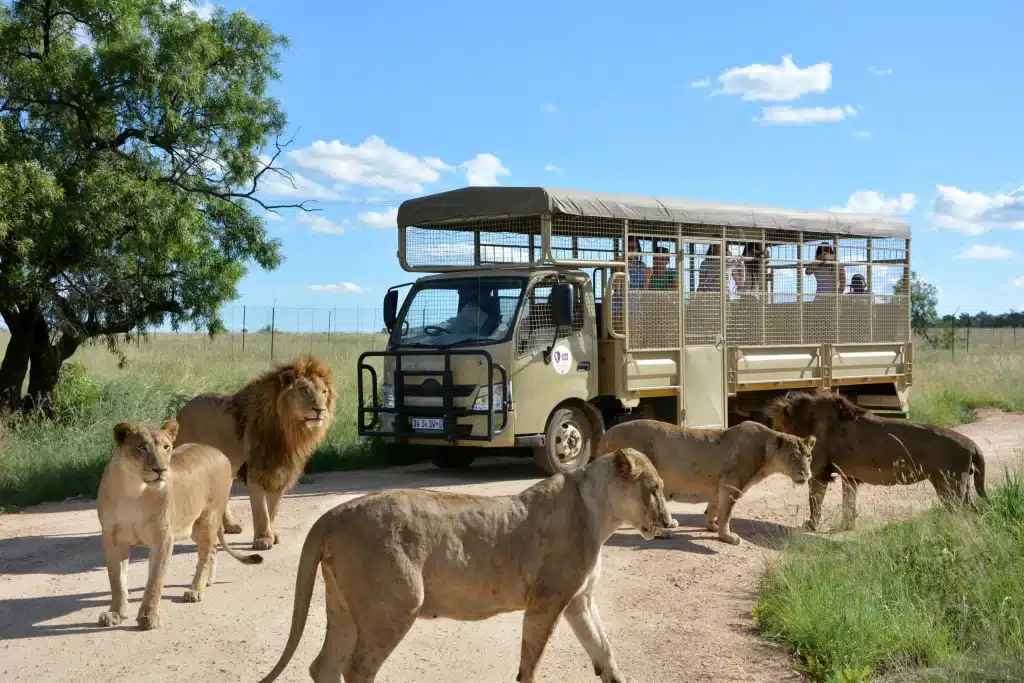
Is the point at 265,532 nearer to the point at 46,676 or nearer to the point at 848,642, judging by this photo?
the point at 46,676

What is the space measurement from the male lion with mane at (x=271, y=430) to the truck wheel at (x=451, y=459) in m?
4.71

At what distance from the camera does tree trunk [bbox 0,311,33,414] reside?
15781 millimetres

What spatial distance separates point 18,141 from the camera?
14.3m

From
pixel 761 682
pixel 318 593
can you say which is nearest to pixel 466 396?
pixel 318 593

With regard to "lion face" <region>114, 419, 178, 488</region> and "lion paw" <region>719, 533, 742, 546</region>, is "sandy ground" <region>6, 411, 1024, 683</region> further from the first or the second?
"lion face" <region>114, 419, 178, 488</region>

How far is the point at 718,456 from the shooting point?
31.8 feet

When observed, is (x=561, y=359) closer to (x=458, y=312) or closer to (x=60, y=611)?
(x=458, y=312)

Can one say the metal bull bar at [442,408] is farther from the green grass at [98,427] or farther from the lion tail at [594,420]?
the green grass at [98,427]

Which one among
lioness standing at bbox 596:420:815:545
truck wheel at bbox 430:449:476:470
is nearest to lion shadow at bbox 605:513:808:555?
lioness standing at bbox 596:420:815:545

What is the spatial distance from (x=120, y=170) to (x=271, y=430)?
748 cm

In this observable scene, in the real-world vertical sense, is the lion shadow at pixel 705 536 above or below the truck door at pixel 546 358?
below

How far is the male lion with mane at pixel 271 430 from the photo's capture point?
29.3 feet

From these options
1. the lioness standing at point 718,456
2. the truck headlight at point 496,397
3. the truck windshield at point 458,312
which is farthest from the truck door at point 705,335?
the lioness standing at point 718,456

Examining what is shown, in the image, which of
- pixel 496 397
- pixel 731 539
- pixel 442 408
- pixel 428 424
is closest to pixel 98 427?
pixel 428 424
